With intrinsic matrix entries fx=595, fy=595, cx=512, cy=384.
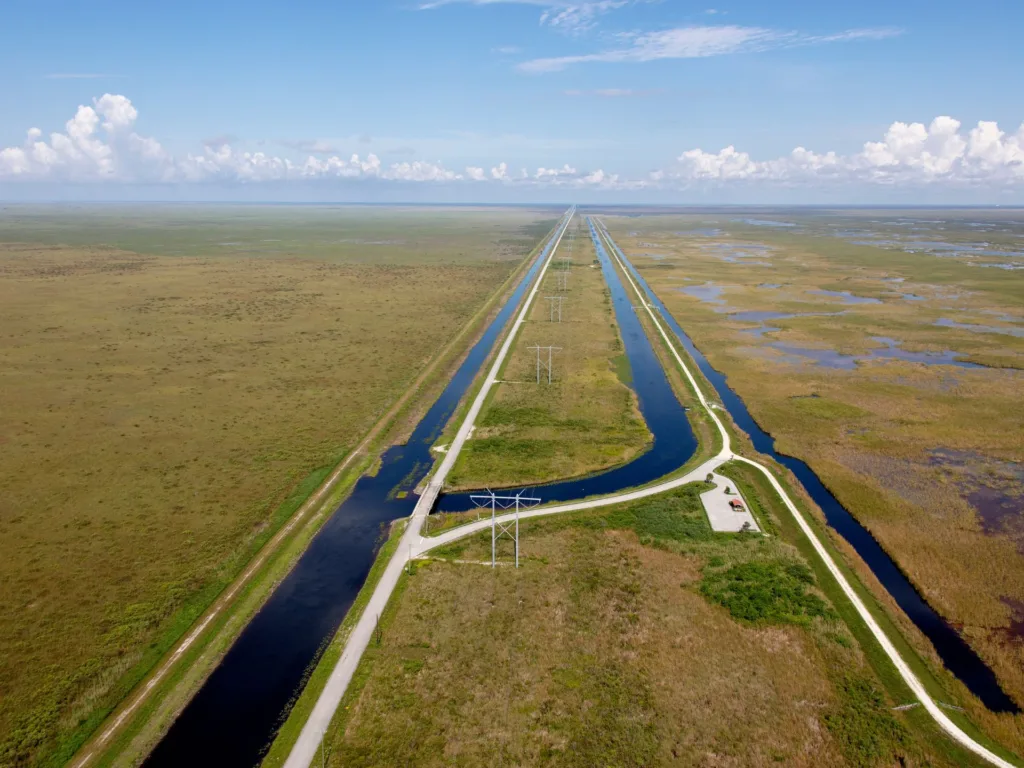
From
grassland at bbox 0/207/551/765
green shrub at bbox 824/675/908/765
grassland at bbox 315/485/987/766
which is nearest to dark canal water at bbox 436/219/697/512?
grassland at bbox 315/485/987/766

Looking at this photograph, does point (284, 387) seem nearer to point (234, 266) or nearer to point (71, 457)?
point (71, 457)

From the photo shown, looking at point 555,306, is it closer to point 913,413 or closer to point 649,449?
point 649,449

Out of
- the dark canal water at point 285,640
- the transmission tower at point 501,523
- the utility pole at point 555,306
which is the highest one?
the utility pole at point 555,306

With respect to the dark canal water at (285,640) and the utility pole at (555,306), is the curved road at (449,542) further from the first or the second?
the utility pole at (555,306)

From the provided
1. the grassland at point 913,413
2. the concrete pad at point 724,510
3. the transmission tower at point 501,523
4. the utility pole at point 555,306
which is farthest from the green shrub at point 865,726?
the utility pole at point 555,306

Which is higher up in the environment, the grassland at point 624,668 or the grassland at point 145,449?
the grassland at point 145,449
